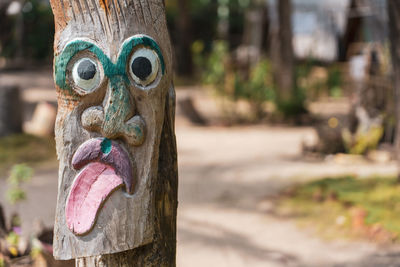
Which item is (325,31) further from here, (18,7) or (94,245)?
(94,245)

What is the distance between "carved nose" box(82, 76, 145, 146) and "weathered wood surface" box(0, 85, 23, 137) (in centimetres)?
701

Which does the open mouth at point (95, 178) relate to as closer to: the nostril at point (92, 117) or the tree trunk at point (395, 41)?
the nostril at point (92, 117)

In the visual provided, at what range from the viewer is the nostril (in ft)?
6.34

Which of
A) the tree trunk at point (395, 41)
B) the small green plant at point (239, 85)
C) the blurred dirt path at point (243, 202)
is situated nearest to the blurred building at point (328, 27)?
the small green plant at point (239, 85)

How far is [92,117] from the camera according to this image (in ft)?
6.34

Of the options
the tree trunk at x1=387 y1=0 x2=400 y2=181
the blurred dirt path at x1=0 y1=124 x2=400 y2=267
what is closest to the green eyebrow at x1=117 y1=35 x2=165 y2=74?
the blurred dirt path at x1=0 y1=124 x2=400 y2=267

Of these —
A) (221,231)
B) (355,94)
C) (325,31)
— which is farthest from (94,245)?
(325,31)

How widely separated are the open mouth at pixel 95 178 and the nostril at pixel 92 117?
59 mm

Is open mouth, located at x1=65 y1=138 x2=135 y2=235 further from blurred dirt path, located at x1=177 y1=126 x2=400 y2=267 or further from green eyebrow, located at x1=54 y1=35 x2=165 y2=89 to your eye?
blurred dirt path, located at x1=177 y1=126 x2=400 y2=267

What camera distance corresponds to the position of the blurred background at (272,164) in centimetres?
438

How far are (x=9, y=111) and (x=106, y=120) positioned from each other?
7.07 metres

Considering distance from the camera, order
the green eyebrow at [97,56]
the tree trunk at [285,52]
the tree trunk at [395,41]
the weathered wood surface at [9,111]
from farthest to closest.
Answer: the tree trunk at [285,52] → the weathered wood surface at [9,111] → the tree trunk at [395,41] → the green eyebrow at [97,56]

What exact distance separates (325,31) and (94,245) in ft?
50.2

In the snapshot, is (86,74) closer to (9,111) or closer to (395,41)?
(395,41)
